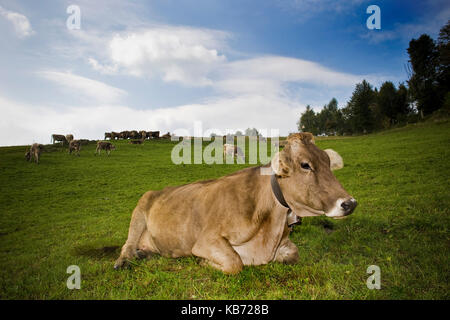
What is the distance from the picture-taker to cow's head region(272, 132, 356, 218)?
327 centimetres

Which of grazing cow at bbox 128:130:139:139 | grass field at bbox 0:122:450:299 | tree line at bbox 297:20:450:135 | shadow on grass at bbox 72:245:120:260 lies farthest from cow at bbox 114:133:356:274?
grazing cow at bbox 128:130:139:139

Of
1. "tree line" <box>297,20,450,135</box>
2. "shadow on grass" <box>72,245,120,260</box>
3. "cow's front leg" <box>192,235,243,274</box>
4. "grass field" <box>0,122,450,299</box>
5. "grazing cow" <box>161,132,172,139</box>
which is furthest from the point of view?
"grazing cow" <box>161,132,172,139</box>

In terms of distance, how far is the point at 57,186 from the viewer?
20891 millimetres

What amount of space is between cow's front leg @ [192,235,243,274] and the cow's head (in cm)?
113

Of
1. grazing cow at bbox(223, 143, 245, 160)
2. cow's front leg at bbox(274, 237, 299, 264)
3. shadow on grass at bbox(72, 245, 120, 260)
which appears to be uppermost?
grazing cow at bbox(223, 143, 245, 160)

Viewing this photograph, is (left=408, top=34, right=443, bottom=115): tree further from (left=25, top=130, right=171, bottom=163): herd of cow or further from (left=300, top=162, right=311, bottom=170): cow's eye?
(left=300, top=162, right=311, bottom=170): cow's eye

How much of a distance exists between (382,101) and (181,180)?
65894mm

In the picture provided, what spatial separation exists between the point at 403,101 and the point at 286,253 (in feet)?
255

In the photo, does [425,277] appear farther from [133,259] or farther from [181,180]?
[181,180]

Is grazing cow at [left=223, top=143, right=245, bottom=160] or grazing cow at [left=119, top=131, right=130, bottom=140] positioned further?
grazing cow at [left=119, top=131, right=130, bottom=140]

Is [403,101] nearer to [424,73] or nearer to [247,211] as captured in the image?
[424,73]

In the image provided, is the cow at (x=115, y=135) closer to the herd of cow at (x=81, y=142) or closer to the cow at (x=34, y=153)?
the herd of cow at (x=81, y=142)

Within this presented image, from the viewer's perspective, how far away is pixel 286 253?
4.46 meters
